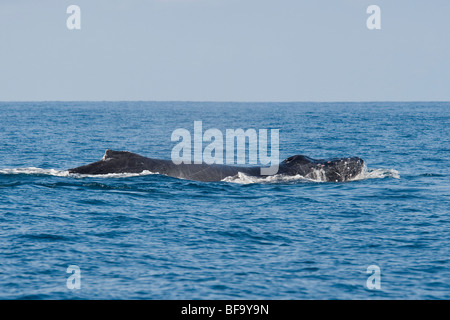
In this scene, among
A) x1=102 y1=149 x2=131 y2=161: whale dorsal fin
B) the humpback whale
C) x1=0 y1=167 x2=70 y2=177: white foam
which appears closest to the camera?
x1=102 y1=149 x2=131 y2=161: whale dorsal fin

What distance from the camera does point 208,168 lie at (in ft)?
102

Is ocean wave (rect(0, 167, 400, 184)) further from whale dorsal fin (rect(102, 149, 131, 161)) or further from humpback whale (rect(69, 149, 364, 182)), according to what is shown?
whale dorsal fin (rect(102, 149, 131, 161))

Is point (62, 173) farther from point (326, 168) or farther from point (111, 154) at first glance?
point (326, 168)

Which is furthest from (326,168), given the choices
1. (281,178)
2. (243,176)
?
(243,176)

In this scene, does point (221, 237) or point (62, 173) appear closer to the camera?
point (221, 237)

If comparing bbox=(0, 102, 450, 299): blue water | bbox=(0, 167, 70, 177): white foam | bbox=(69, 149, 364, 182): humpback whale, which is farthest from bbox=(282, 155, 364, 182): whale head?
bbox=(0, 167, 70, 177): white foam

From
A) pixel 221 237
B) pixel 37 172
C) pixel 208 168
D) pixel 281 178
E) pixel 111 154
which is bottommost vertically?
pixel 221 237

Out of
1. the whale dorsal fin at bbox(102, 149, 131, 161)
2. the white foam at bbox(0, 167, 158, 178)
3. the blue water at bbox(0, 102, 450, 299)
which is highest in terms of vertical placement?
the whale dorsal fin at bbox(102, 149, 131, 161)

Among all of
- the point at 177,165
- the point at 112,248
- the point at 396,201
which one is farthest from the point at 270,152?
the point at 112,248

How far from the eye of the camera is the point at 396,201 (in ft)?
87.1

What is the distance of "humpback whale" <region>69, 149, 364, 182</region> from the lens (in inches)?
1203

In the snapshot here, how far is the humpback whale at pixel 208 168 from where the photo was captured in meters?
30.5
